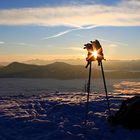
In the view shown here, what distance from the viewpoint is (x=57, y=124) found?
18.3 meters

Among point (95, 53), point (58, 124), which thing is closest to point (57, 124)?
point (58, 124)

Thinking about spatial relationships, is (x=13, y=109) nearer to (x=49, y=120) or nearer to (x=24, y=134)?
(x=49, y=120)

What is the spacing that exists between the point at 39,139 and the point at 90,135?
2.28 m

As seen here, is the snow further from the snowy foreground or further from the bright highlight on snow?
the bright highlight on snow

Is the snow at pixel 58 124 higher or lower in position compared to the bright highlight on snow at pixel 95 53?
lower

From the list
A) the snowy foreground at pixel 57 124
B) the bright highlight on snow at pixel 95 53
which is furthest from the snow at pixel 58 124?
the bright highlight on snow at pixel 95 53

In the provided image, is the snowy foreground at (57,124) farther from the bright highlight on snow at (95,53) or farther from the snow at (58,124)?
the bright highlight on snow at (95,53)

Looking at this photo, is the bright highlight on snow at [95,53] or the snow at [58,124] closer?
the snow at [58,124]

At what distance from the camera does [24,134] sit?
54.7 feet

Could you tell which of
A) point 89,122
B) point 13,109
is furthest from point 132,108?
point 13,109

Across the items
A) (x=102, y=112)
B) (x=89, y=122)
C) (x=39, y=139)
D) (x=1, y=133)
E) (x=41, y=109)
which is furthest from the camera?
(x=41, y=109)

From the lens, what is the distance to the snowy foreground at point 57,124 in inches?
637

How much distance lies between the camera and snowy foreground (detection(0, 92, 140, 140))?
16.2 meters

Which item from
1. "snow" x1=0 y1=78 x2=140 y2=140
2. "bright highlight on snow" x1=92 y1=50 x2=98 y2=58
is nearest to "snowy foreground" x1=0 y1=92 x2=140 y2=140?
"snow" x1=0 y1=78 x2=140 y2=140
